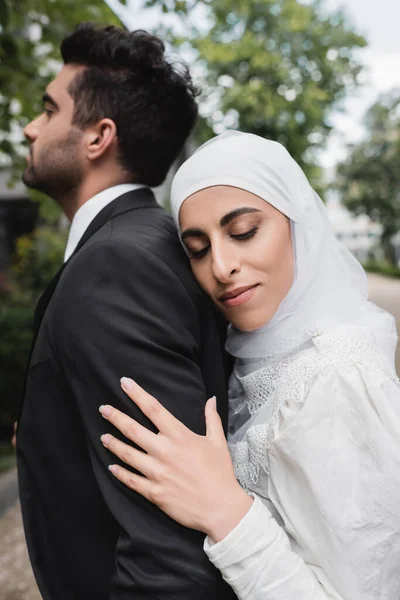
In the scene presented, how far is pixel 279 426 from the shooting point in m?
1.36

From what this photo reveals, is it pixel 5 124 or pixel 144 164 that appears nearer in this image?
pixel 144 164

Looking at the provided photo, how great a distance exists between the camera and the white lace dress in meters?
1.25

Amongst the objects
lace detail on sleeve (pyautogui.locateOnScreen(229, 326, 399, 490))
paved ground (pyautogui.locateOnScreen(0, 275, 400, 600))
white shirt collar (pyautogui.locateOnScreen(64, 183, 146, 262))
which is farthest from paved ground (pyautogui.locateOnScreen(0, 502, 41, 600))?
lace detail on sleeve (pyautogui.locateOnScreen(229, 326, 399, 490))

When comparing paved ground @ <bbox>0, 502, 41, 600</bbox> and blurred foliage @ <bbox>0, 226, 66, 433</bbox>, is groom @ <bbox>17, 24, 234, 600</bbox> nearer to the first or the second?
paved ground @ <bbox>0, 502, 41, 600</bbox>

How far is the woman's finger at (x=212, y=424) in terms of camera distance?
139 cm

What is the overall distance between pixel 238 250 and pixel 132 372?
0.41m

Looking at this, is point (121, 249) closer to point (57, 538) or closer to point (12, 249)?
point (57, 538)

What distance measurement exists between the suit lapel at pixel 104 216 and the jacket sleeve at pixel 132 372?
0.25m

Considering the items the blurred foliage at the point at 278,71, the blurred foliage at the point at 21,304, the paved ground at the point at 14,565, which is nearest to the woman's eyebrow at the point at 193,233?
the paved ground at the point at 14,565

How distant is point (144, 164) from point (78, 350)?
0.92 m

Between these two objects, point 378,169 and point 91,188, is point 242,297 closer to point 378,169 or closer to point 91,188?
point 91,188

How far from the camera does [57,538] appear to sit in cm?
157

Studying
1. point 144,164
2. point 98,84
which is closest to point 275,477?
point 144,164

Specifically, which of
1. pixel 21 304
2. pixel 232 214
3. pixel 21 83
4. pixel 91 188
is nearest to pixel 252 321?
pixel 232 214
